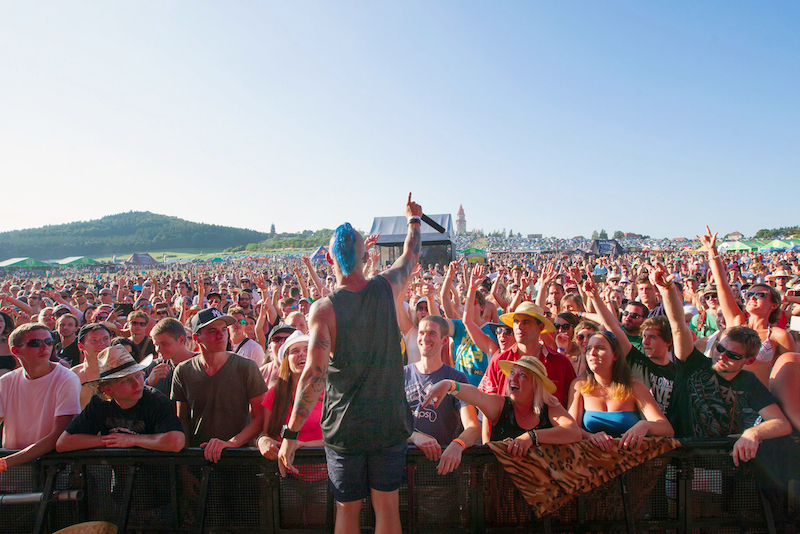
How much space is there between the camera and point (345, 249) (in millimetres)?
2215

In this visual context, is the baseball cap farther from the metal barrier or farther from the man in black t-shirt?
the man in black t-shirt

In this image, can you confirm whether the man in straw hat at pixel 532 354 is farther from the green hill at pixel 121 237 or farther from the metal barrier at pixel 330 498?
the green hill at pixel 121 237

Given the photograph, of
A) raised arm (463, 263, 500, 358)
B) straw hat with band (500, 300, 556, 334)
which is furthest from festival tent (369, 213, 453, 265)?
straw hat with band (500, 300, 556, 334)

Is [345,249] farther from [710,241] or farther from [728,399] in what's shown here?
[710,241]

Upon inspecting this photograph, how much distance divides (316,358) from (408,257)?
752 mm

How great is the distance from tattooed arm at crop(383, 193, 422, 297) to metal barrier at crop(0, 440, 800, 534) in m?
0.98

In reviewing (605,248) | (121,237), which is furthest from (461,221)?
(121,237)

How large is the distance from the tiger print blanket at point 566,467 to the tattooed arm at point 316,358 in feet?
3.54

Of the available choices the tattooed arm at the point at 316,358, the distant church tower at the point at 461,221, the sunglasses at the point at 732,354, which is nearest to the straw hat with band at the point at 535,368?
the sunglasses at the point at 732,354

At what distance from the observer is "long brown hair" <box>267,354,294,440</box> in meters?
2.78

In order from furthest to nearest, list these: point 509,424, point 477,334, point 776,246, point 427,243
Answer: point 427,243 → point 776,246 → point 477,334 → point 509,424

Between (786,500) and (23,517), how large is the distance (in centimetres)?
439

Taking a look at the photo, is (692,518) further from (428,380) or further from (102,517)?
(102,517)

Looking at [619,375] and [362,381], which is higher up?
[362,381]
